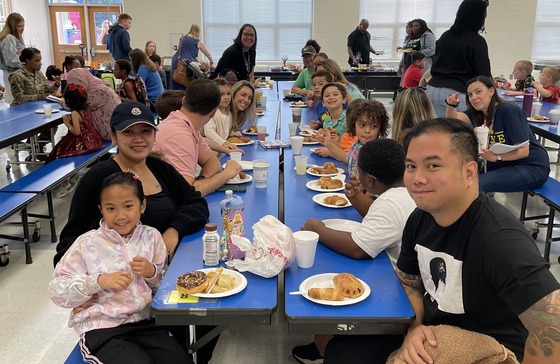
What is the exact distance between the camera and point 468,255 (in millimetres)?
1445

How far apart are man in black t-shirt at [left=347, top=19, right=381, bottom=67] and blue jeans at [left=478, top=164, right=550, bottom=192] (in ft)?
24.7

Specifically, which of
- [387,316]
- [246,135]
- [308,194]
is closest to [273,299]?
[387,316]

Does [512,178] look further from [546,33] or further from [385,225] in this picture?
[546,33]

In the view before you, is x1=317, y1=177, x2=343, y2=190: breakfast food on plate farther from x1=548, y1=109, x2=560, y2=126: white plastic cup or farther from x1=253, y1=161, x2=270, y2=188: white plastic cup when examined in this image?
x1=548, y1=109, x2=560, y2=126: white plastic cup

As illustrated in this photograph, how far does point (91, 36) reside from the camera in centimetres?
1258

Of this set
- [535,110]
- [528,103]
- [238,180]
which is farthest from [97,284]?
[535,110]

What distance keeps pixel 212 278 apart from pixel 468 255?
2.76 ft

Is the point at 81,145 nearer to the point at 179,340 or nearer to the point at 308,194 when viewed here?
the point at 308,194

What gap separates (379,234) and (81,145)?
3583mm

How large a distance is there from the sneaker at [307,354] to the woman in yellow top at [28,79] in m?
5.15

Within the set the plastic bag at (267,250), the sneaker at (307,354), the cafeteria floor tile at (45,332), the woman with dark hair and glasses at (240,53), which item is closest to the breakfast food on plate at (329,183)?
the cafeteria floor tile at (45,332)

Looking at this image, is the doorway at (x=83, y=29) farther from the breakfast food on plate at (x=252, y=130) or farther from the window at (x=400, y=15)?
the breakfast food on plate at (x=252, y=130)

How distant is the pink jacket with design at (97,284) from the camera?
1.76m

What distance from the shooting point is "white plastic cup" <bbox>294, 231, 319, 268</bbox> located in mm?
1866
